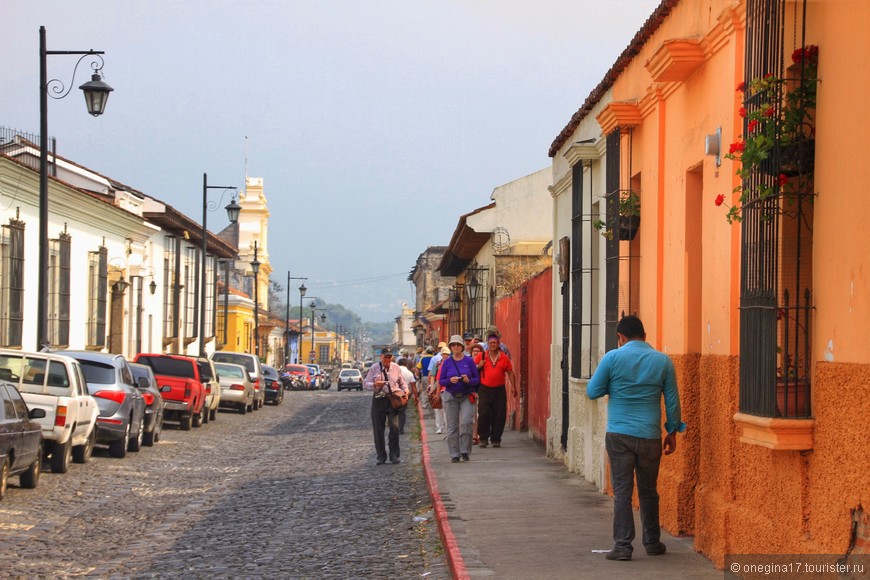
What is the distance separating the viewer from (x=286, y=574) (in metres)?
9.44

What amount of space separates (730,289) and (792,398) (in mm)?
1381

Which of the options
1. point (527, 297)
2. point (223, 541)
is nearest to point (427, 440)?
point (527, 297)

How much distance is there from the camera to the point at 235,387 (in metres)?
35.7

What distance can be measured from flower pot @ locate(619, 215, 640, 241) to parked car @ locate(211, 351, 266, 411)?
26686mm

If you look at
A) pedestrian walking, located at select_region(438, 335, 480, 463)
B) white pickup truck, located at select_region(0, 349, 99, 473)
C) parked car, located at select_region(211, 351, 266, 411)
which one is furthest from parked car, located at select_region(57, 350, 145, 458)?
parked car, located at select_region(211, 351, 266, 411)

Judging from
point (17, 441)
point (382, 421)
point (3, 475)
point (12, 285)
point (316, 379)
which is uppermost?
point (12, 285)

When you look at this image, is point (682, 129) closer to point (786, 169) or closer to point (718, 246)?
point (718, 246)

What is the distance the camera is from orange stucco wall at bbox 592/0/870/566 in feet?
20.7

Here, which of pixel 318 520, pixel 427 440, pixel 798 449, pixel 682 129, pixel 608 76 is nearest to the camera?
pixel 798 449

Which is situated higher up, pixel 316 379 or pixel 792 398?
pixel 792 398

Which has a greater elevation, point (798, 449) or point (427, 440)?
point (798, 449)

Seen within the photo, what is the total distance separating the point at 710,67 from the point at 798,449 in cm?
356

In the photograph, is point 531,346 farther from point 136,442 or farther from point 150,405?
point 136,442

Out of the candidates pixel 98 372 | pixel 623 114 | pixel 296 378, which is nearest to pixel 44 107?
pixel 98 372
